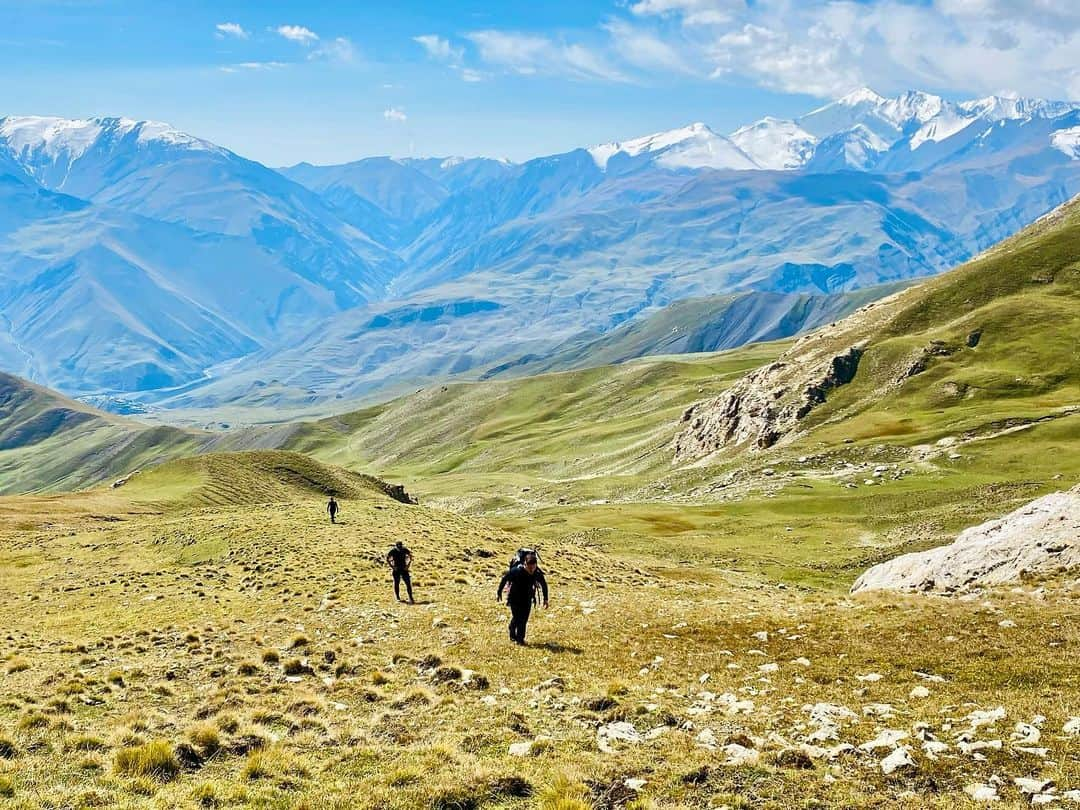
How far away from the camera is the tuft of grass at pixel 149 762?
14.6 metres

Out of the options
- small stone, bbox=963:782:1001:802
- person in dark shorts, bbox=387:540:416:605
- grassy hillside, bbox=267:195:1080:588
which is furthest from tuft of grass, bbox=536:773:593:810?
grassy hillside, bbox=267:195:1080:588

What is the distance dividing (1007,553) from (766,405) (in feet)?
348

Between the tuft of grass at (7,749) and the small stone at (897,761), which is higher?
the tuft of grass at (7,749)

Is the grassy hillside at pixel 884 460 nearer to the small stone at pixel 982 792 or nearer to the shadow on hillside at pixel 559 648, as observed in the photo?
the shadow on hillside at pixel 559 648

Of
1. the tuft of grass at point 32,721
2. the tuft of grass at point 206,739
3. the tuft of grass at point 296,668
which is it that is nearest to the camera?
the tuft of grass at point 206,739

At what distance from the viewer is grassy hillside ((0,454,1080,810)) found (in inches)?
535

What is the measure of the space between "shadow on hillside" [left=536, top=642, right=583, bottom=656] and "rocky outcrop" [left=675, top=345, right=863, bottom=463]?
109024 mm

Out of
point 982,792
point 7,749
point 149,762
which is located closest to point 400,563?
point 7,749

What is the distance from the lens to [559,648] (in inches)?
969

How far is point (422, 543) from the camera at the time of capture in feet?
170

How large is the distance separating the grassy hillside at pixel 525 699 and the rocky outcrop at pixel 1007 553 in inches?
174

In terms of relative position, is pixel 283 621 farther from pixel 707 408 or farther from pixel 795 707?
pixel 707 408

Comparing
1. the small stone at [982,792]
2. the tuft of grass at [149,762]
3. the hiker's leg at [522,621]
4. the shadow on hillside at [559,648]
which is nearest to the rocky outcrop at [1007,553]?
the shadow on hillside at [559,648]

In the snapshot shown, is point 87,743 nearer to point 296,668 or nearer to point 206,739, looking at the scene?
point 206,739
